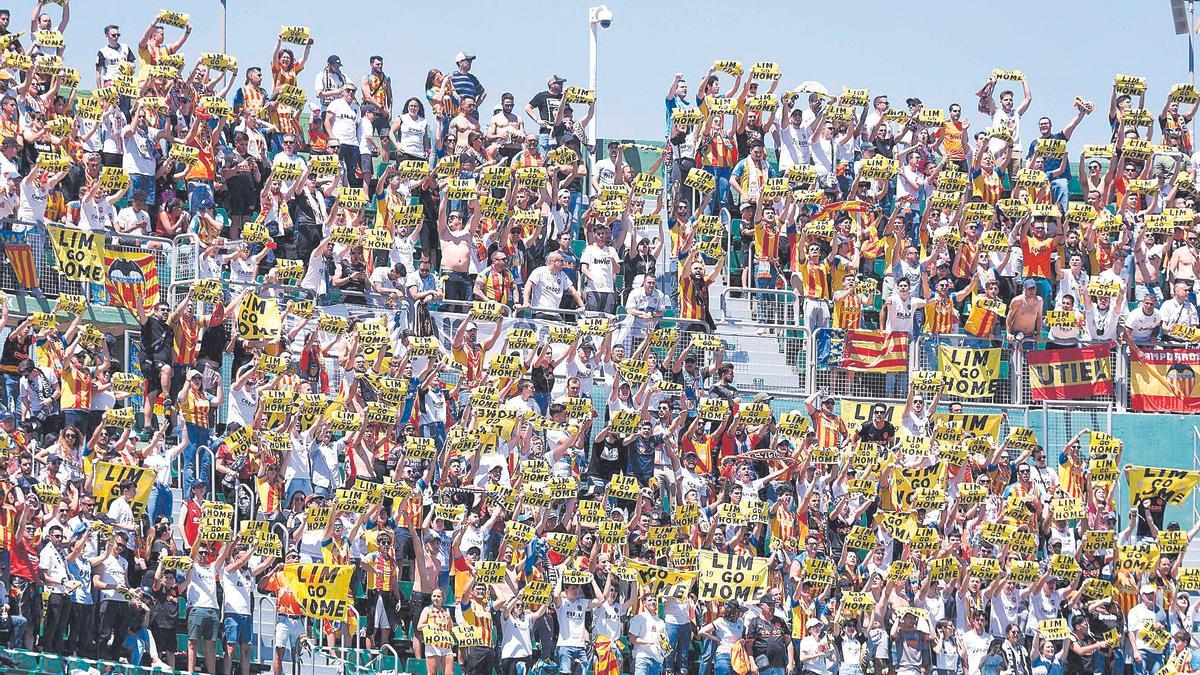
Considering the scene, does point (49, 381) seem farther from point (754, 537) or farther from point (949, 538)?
point (949, 538)

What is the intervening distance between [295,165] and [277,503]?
4.54 metres

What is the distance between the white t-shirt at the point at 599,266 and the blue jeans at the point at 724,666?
5.40m

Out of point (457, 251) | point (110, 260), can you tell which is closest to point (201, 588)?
point (110, 260)

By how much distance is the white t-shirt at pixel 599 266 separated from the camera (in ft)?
102

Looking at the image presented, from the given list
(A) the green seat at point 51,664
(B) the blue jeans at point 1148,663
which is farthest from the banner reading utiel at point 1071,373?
(A) the green seat at point 51,664

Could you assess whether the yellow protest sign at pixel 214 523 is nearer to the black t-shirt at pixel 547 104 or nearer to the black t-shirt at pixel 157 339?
the black t-shirt at pixel 157 339

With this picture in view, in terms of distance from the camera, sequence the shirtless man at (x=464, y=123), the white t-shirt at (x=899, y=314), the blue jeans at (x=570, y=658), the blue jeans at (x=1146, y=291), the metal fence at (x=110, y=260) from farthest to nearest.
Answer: the blue jeans at (x=1146, y=291)
the shirtless man at (x=464, y=123)
the white t-shirt at (x=899, y=314)
the metal fence at (x=110, y=260)
the blue jeans at (x=570, y=658)

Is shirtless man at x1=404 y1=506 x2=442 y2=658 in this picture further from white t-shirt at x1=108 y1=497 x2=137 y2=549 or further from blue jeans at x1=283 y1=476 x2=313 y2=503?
white t-shirt at x1=108 y1=497 x2=137 y2=549

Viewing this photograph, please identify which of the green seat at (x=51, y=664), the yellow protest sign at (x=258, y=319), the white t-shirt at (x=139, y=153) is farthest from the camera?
the white t-shirt at (x=139, y=153)

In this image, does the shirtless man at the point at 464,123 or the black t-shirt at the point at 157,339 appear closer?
the black t-shirt at the point at 157,339

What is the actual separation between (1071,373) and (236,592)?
10201 millimetres

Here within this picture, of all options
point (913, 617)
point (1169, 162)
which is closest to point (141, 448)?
point (913, 617)

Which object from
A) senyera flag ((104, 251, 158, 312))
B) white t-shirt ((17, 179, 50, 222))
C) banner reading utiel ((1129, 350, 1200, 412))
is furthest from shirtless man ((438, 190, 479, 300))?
banner reading utiel ((1129, 350, 1200, 412))

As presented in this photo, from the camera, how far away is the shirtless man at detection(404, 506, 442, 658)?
26375 mm
